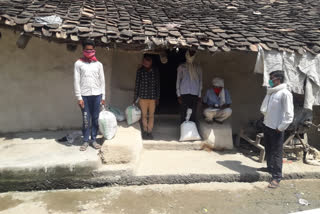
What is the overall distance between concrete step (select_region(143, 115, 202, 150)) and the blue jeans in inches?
49.3

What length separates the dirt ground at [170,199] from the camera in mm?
4086

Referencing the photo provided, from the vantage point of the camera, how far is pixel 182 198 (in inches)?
175

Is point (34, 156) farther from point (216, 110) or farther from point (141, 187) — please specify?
point (216, 110)

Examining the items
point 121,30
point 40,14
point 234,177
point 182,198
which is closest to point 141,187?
point 182,198

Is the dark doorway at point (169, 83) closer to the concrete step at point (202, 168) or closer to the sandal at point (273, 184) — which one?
the concrete step at point (202, 168)

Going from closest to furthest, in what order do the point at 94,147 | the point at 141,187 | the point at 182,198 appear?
the point at 182,198, the point at 141,187, the point at 94,147

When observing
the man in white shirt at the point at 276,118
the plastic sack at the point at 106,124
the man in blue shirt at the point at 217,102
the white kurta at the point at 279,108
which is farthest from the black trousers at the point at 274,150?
the plastic sack at the point at 106,124

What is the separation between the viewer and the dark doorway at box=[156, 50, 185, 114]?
25.3 ft

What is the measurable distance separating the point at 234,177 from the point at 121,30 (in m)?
3.57

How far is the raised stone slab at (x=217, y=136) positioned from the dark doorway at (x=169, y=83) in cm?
168

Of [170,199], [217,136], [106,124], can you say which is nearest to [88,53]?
[106,124]

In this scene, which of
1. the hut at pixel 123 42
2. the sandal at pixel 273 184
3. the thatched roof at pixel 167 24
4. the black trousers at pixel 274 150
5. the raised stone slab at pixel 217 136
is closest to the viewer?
the black trousers at pixel 274 150

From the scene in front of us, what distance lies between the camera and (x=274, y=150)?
15.5 ft

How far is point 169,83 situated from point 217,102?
4.24m
